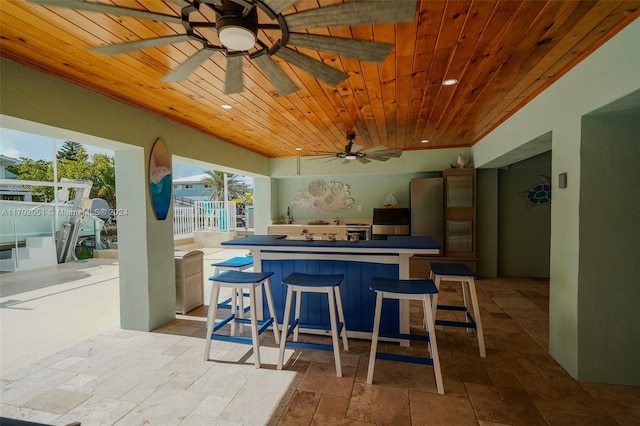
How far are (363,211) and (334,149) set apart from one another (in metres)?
1.73

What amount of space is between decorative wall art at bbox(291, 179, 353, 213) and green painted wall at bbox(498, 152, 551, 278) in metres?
3.12

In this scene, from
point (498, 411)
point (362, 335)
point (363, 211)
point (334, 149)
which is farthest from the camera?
point (363, 211)

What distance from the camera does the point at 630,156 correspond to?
2.19 meters

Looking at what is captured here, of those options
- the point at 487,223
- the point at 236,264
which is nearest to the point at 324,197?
the point at 487,223

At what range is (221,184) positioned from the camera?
1580cm

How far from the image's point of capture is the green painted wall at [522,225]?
5.52 metres

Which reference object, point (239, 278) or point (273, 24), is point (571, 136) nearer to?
point (273, 24)

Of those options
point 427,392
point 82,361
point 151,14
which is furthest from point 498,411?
point 82,361

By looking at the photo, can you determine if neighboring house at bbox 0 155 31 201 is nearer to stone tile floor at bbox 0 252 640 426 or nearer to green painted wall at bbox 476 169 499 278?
stone tile floor at bbox 0 252 640 426

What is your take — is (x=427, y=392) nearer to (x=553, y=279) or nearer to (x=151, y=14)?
(x=553, y=279)

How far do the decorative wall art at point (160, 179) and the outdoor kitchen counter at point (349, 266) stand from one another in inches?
38.3

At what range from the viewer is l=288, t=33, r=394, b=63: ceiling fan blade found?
4.29 ft

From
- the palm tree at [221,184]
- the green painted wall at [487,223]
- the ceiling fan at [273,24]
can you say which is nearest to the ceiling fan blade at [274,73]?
the ceiling fan at [273,24]

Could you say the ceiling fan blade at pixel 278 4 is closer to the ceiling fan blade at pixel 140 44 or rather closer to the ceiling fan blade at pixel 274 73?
the ceiling fan blade at pixel 274 73
